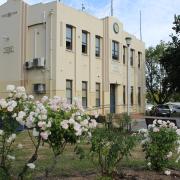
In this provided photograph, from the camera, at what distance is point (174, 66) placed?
50156 millimetres

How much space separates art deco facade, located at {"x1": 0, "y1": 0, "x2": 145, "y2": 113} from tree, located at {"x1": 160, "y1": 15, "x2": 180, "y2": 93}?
11965 mm

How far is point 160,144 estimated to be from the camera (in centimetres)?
1003

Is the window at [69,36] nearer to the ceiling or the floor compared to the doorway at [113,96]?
nearer to the ceiling

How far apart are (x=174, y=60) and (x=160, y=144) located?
4085 centimetres

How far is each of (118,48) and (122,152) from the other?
33540mm

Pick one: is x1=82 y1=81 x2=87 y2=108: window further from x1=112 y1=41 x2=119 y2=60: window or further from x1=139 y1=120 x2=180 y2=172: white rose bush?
x1=139 y1=120 x2=180 y2=172: white rose bush

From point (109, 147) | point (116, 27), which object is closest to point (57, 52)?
point (116, 27)

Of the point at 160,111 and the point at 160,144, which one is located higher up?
the point at 160,111

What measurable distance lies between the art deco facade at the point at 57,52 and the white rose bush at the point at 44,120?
77.1 ft

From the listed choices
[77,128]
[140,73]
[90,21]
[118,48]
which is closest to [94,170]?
[77,128]

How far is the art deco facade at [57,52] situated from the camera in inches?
1281

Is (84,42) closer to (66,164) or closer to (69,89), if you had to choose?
(69,89)

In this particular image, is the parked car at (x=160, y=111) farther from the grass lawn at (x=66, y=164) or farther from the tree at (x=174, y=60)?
the grass lawn at (x=66, y=164)

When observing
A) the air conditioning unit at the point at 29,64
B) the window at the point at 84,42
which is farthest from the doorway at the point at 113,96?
the air conditioning unit at the point at 29,64
